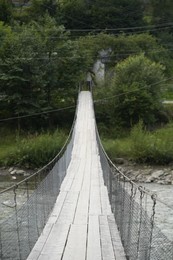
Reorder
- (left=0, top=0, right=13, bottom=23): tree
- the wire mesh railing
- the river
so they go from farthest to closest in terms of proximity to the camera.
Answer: (left=0, top=0, right=13, bottom=23): tree < the river < the wire mesh railing

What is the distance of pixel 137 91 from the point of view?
83.0 feet

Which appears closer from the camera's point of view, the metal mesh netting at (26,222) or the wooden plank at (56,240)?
the metal mesh netting at (26,222)

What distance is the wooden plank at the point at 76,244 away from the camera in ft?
17.4

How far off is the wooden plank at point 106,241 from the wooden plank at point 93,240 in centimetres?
5

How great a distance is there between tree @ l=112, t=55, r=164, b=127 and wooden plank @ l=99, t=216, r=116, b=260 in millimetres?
18381

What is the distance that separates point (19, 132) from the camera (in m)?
24.9

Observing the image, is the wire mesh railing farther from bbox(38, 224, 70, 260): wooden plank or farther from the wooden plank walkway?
bbox(38, 224, 70, 260): wooden plank

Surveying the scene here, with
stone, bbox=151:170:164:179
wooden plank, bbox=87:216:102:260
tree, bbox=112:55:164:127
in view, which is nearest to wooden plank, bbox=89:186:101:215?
wooden plank, bbox=87:216:102:260

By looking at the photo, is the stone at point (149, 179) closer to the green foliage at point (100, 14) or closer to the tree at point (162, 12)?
the green foliage at point (100, 14)

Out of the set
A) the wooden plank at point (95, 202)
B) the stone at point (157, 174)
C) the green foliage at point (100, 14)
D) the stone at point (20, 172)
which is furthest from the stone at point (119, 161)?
the green foliage at point (100, 14)

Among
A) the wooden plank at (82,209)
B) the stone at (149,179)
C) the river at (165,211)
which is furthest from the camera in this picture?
the stone at (149,179)

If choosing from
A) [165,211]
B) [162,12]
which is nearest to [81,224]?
[165,211]

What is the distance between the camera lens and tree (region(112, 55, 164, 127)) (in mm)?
25250

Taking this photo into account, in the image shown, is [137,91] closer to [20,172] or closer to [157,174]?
[157,174]
